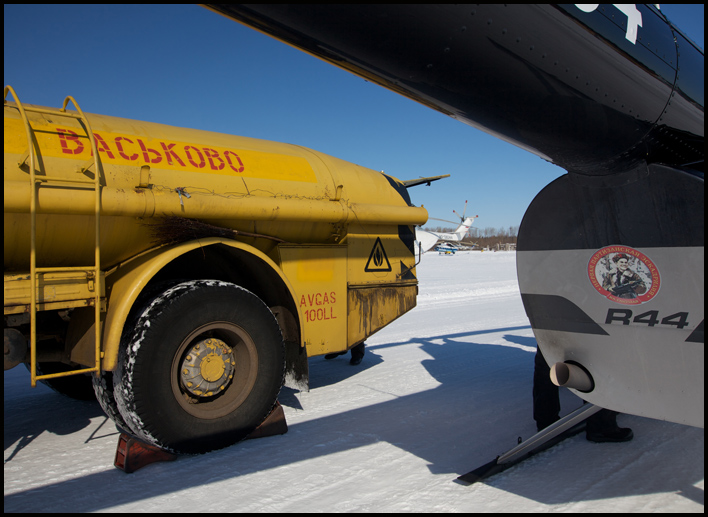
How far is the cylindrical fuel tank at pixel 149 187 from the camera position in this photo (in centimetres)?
313

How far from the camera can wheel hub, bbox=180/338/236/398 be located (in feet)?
11.7

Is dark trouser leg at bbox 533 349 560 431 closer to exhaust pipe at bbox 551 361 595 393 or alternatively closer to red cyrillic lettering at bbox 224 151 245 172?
exhaust pipe at bbox 551 361 595 393

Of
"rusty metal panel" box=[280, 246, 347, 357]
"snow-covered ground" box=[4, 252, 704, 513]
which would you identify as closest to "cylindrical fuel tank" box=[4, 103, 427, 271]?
"rusty metal panel" box=[280, 246, 347, 357]

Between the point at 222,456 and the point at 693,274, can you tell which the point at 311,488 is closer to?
the point at 222,456

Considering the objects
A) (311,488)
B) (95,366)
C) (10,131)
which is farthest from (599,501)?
(10,131)

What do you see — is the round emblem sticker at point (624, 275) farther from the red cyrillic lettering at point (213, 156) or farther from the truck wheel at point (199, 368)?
the red cyrillic lettering at point (213, 156)

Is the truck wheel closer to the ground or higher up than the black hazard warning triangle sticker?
closer to the ground

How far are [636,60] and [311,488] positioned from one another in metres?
2.89

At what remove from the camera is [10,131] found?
124 inches

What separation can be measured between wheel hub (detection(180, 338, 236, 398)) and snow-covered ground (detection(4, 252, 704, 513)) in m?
0.47

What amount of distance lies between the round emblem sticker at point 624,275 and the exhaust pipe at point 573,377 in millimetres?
485

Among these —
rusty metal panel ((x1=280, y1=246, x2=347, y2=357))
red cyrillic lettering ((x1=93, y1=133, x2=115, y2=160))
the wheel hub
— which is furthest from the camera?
rusty metal panel ((x1=280, y1=246, x2=347, y2=357))

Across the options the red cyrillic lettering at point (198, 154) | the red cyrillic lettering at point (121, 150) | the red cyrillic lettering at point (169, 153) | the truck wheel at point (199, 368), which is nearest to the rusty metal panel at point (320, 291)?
the truck wheel at point (199, 368)

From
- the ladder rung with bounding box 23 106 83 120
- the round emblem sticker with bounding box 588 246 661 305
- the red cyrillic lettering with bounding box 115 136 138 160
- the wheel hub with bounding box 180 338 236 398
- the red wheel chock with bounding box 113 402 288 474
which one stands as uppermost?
the ladder rung with bounding box 23 106 83 120
